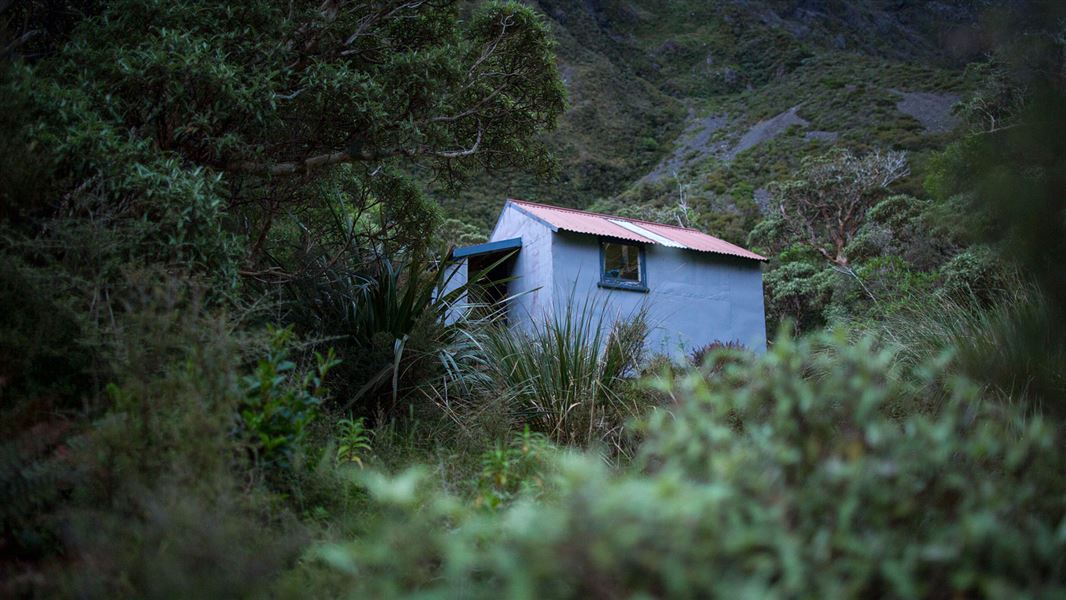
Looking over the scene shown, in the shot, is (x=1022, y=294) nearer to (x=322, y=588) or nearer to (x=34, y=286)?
(x=322, y=588)

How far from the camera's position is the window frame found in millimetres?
12173

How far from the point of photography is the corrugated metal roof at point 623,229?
1220 cm

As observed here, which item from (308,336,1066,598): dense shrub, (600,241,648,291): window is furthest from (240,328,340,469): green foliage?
(600,241,648,291): window

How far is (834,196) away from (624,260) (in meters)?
14.9

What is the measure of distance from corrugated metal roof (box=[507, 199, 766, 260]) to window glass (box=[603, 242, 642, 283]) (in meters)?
0.29

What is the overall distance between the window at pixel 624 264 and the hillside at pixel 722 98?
925 centimetres

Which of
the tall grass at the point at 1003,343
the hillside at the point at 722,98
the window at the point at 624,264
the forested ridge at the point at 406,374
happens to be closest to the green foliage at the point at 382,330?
the forested ridge at the point at 406,374

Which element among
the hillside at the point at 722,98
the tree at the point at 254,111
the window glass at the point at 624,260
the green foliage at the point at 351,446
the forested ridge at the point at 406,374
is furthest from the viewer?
the hillside at the point at 722,98

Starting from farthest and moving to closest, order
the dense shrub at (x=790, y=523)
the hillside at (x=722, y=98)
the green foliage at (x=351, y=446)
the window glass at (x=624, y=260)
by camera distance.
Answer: the hillside at (x=722, y=98) < the window glass at (x=624, y=260) < the green foliage at (x=351, y=446) < the dense shrub at (x=790, y=523)

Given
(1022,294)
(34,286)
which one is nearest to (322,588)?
(34,286)

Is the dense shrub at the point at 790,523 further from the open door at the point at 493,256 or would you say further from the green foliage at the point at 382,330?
the open door at the point at 493,256

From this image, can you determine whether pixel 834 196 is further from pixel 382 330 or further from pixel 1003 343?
pixel 382 330

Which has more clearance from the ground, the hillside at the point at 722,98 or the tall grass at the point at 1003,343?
the hillside at the point at 722,98

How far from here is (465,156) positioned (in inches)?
292
